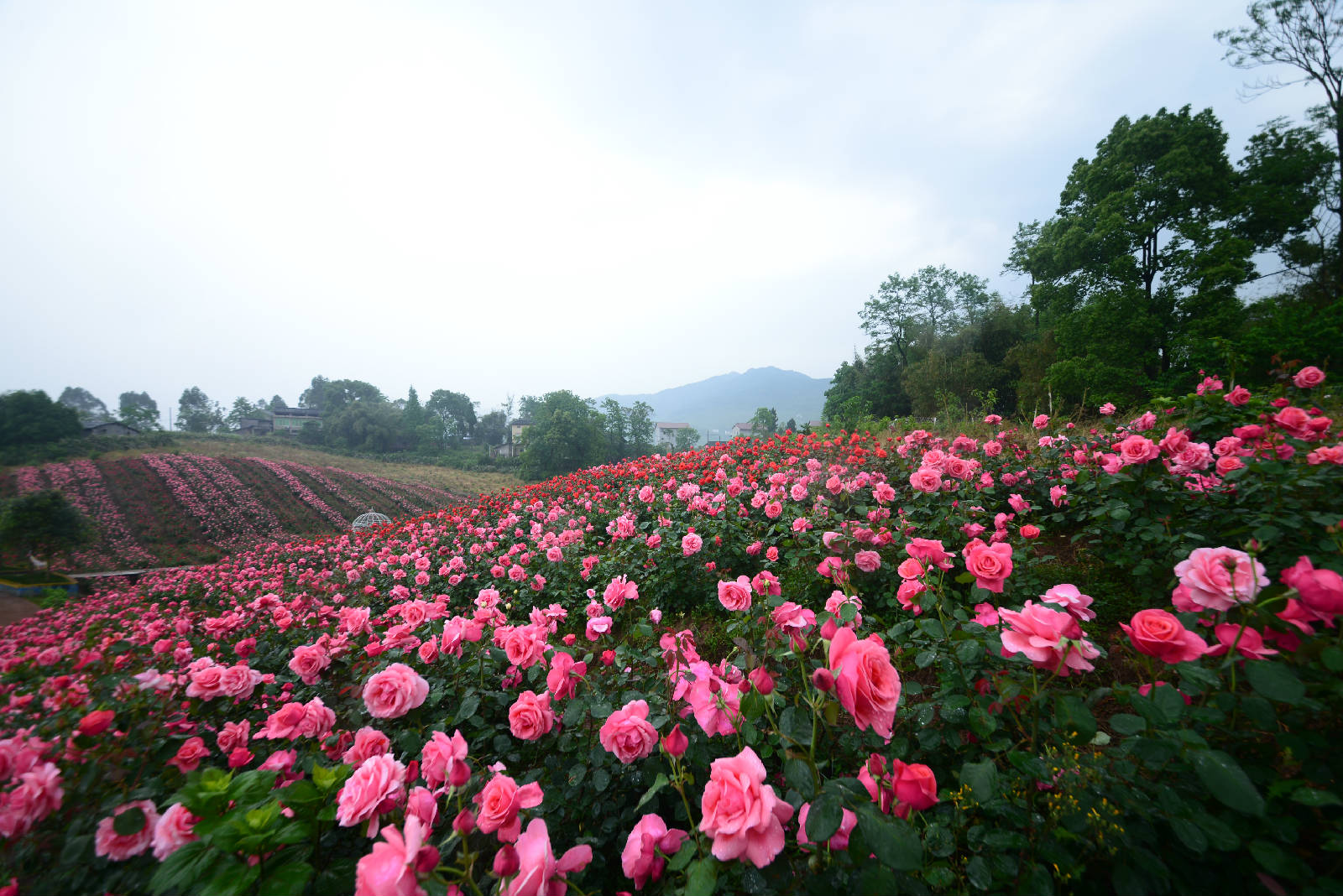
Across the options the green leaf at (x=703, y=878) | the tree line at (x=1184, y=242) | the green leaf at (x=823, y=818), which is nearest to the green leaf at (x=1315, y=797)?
the green leaf at (x=823, y=818)

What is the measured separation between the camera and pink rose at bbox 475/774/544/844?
2.96 ft

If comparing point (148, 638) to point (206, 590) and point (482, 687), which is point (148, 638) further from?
point (206, 590)

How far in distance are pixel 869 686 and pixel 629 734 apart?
0.61 metres

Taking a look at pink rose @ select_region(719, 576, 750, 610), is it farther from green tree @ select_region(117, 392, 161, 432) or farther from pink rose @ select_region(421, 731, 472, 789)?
green tree @ select_region(117, 392, 161, 432)

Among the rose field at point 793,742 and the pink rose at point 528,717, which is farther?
the pink rose at point 528,717

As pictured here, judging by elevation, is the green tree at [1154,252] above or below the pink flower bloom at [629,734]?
above

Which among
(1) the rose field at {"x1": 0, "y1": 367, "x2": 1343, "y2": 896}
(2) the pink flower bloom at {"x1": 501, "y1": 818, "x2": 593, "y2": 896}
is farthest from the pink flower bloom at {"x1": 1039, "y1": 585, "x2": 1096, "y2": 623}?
(2) the pink flower bloom at {"x1": 501, "y1": 818, "x2": 593, "y2": 896}

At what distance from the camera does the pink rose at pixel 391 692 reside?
1257mm

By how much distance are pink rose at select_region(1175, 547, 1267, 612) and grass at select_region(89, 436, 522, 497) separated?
2049 centimetres

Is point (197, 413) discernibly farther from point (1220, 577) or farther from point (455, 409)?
point (1220, 577)

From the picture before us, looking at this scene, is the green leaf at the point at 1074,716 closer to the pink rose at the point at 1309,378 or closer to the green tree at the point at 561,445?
the pink rose at the point at 1309,378

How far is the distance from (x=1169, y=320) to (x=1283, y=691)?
61.3ft

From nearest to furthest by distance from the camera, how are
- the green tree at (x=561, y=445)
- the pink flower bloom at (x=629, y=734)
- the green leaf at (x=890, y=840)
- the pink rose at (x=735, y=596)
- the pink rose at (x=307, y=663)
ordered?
the green leaf at (x=890, y=840) → the pink flower bloom at (x=629, y=734) → the pink rose at (x=735, y=596) → the pink rose at (x=307, y=663) → the green tree at (x=561, y=445)

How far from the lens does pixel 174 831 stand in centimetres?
97
